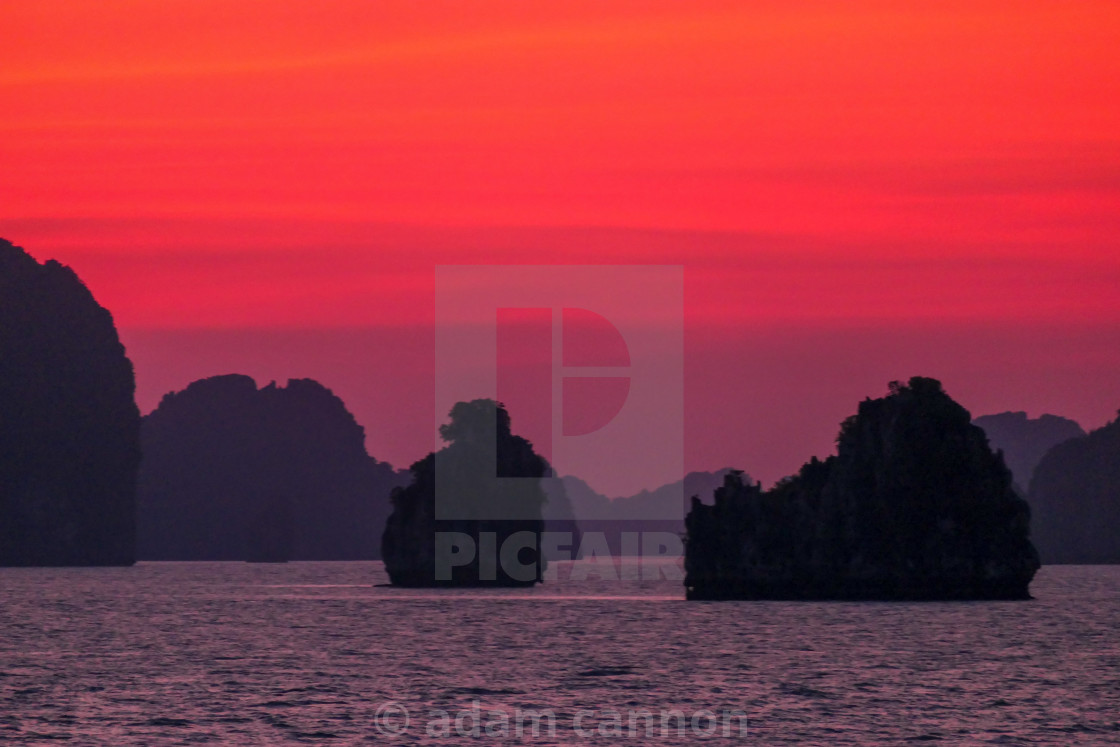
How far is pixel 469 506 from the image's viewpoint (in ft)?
589

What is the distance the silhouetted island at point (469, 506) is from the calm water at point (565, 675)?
1500 inches

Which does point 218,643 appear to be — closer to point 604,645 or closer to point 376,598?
point 604,645

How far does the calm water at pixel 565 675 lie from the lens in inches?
2272

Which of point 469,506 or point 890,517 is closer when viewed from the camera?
point 890,517

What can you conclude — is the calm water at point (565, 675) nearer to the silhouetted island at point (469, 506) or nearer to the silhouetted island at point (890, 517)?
the silhouetted island at point (890, 517)

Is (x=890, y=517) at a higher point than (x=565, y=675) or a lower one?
higher

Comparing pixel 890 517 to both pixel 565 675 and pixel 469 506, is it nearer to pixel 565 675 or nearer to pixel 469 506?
pixel 469 506

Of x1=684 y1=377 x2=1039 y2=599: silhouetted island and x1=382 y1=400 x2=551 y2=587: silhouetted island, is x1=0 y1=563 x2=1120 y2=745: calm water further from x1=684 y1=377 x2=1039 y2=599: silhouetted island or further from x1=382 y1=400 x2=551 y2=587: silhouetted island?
x1=382 y1=400 x2=551 y2=587: silhouetted island

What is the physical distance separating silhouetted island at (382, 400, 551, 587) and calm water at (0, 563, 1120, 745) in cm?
3809

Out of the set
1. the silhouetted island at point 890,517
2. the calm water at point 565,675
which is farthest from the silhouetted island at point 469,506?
the silhouetted island at point 890,517

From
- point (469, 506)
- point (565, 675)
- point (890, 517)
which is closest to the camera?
point (565, 675)

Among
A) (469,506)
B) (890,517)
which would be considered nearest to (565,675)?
(890,517)

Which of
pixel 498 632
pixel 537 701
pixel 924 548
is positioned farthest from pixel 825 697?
pixel 924 548

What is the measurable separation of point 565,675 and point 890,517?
6479 centimetres
